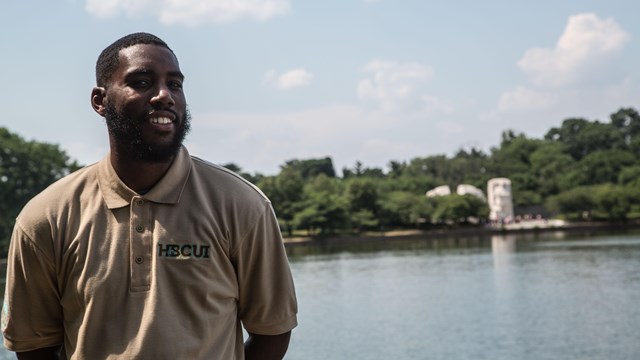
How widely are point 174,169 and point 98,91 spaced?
283 mm

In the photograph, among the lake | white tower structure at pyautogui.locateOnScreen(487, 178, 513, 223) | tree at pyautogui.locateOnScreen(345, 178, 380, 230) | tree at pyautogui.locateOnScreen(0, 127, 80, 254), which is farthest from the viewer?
white tower structure at pyautogui.locateOnScreen(487, 178, 513, 223)

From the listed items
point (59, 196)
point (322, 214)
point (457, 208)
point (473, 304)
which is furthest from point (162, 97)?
point (457, 208)

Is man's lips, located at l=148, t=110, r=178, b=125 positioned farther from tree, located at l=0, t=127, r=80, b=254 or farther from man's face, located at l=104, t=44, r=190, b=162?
tree, located at l=0, t=127, r=80, b=254

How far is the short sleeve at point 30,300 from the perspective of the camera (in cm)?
190

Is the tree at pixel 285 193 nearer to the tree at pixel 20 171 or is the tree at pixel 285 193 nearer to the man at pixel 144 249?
the tree at pixel 20 171

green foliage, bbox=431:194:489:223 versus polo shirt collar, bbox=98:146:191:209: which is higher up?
green foliage, bbox=431:194:489:223

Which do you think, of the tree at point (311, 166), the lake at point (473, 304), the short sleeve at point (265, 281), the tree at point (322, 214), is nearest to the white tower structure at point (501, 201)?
the tree at point (322, 214)

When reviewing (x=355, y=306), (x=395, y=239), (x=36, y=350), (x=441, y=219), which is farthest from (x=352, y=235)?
(x=36, y=350)

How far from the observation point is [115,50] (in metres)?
1.94

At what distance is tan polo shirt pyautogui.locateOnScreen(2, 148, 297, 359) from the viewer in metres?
1.83

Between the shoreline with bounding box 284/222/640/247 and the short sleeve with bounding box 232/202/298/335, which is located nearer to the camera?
the short sleeve with bounding box 232/202/298/335

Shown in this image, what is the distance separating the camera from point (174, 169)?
1927 millimetres

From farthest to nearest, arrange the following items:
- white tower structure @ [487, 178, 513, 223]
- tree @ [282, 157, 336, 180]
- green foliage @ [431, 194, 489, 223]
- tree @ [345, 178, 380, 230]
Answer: tree @ [282, 157, 336, 180] → white tower structure @ [487, 178, 513, 223] → green foliage @ [431, 194, 489, 223] → tree @ [345, 178, 380, 230]

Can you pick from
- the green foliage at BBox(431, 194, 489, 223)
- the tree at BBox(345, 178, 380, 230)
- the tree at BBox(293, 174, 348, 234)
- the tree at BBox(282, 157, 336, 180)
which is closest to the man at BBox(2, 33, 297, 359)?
the tree at BBox(293, 174, 348, 234)
